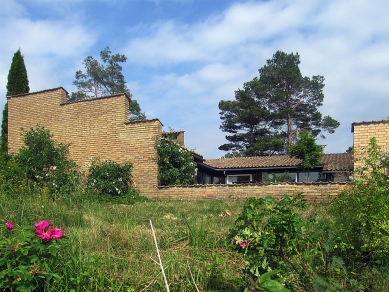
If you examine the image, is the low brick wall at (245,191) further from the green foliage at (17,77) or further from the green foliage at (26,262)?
Result: the green foliage at (17,77)

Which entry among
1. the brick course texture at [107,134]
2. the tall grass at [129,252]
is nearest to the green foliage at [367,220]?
the tall grass at [129,252]

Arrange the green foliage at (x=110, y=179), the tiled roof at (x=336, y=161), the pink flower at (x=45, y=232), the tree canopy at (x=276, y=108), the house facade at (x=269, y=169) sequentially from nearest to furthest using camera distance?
the pink flower at (x=45, y=232)
the green foliage at (x=110, y=179)
the tiled roof at (x=336, y=161)
the house facade at (x=269, y=169)
the tree canopy at (x=276, y=108)

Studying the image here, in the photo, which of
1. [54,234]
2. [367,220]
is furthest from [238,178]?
[54,234]

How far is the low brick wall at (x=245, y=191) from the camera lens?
28.2ft

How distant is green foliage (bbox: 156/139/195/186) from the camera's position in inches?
417

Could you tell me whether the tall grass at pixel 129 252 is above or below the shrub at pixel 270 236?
below

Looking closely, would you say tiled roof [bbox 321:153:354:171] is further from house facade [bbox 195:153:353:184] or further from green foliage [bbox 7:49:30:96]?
green foliage [bbox 7:49:30:96]

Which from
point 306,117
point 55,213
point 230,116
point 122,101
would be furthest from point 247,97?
point 55,213

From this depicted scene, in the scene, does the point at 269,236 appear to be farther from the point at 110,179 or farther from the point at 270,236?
the point at 110,179

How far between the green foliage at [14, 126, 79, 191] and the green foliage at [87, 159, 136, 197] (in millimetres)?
521

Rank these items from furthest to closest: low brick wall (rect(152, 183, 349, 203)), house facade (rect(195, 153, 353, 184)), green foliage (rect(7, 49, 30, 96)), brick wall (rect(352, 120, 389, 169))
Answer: house facade (rect(195, 153, 353, 184))
green foliage (rect(7, 49, 30, 96))
brick wall (rect(352, 120, 389, 169))
low brick wall (rect(152, 183, 349, 203))

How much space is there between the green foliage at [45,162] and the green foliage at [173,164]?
2.55m

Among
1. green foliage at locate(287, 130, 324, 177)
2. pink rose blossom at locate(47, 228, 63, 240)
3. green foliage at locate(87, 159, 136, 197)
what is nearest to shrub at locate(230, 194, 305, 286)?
pink rose blossom at locate(47, 228, 63, 240)

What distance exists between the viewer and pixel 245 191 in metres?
9.42
